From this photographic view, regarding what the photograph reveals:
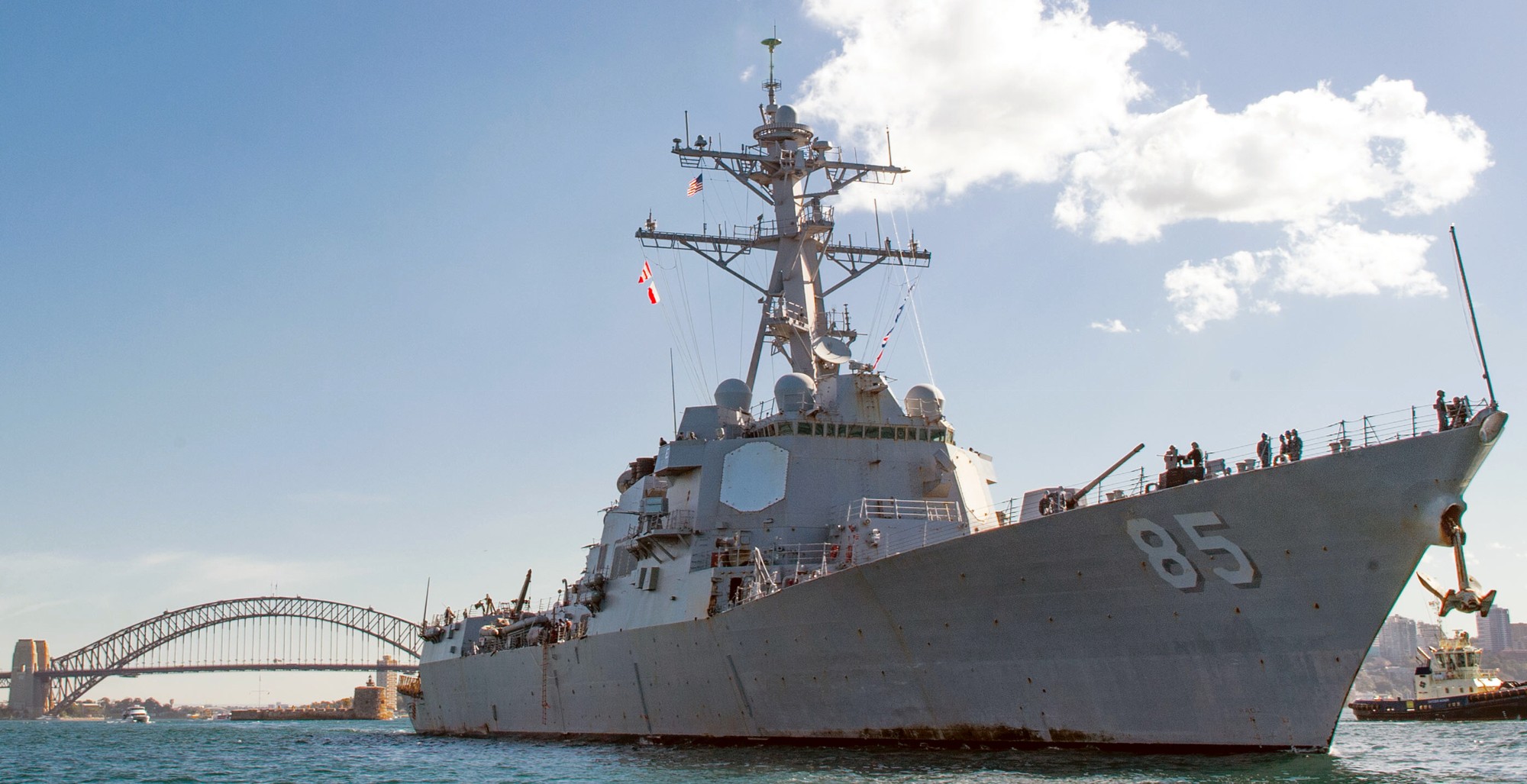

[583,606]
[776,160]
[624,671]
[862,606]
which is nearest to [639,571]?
[624,671]

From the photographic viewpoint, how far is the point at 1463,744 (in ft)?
66.1

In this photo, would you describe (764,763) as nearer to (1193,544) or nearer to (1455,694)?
(1193,544)

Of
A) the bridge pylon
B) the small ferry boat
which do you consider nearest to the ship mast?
the small ferry boat

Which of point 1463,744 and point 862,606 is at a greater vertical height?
point 862,606

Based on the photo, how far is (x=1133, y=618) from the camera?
1365 cm

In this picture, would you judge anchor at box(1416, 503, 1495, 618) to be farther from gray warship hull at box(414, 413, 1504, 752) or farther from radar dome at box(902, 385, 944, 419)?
radar dome at box(902, 385, 944, 419)

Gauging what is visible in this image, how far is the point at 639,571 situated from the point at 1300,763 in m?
11.4

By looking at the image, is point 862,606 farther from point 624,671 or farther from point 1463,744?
point 1463,744

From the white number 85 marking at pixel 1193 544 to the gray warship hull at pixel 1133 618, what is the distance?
17 mm

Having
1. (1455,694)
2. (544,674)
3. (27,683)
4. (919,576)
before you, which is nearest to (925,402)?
(919,576)

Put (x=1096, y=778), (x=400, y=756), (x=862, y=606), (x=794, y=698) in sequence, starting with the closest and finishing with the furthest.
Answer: (x=1096, y=778) < (x=862, y=606) < (x=794, y=698) < (x=400, y=756)

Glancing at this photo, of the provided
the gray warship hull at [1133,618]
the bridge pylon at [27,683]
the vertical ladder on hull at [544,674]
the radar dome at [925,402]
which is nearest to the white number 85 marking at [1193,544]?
the gray warship hull at [1133,618]

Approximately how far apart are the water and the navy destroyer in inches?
19.0

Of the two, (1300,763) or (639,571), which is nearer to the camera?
(1300,763)
